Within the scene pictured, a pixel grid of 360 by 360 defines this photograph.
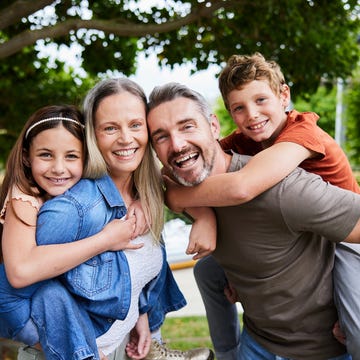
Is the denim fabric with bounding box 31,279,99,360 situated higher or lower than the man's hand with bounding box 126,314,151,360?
higher

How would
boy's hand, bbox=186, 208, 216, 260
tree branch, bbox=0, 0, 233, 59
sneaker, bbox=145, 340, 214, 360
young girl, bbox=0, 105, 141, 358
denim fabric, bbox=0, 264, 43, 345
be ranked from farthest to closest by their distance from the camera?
1. tree branch, bbox=0, 0, 233, 59
2. sneaker, bbox=145, 340, 214, 360
3. boy's hand, bbox=186, 208, 216, 260
4. denim fabric, bbox=0, 264, 43, 345
5. young girl, bbox=0, 105, 141, 358

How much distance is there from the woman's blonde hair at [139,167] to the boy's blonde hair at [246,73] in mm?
584

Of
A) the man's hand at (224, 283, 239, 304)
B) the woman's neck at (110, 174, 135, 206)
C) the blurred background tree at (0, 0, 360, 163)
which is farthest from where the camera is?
the blurred background tree at (0, 0, 360, 163)

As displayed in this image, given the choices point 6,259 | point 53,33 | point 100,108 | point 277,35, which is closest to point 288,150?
point 100,108

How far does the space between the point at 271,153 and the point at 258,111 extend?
2.01 feet

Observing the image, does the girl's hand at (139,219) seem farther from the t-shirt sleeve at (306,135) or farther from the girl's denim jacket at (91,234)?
the t-shirt sleeve at (306,135)

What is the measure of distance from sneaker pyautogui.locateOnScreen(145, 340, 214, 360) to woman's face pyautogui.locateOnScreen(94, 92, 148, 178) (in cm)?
97

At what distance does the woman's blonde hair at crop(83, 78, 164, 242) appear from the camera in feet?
8.65

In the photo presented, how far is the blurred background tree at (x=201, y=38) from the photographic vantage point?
5.54 meters

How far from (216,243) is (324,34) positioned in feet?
12.5

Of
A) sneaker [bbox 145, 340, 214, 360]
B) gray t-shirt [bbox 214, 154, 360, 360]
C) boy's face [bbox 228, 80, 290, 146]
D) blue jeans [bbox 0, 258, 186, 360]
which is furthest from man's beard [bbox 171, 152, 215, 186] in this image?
sneaker [bbox 145, 340, 214, 360]

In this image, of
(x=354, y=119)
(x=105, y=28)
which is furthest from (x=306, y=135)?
(x=354, y=119)

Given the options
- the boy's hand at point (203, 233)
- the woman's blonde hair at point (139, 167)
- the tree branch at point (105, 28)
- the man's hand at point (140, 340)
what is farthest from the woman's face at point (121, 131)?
the tree branch at point (105, 28)

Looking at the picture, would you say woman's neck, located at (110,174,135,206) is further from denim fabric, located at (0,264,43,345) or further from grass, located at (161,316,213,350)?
grass, located at (161,316,213,350)
